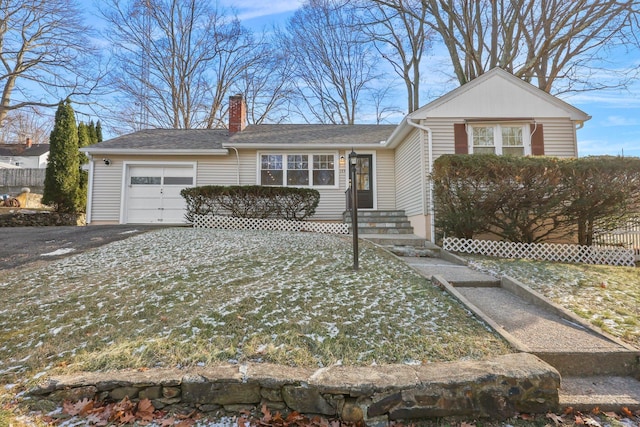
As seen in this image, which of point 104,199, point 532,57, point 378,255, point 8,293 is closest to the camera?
point 8,293

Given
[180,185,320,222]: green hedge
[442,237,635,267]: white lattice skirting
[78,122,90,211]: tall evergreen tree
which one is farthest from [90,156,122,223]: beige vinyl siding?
[442,237,635,267]: white lattice skirting

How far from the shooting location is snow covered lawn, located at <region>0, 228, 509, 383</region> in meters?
2.54

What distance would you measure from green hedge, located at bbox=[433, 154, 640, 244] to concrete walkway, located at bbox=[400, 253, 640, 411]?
294 cm

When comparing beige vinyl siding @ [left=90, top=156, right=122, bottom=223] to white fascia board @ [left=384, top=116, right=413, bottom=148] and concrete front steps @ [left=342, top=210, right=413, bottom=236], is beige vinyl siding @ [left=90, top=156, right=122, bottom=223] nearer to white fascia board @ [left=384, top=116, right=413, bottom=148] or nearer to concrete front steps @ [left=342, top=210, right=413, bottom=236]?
concrete front steps @ [left=342, top=210, right=413, bottom=236]

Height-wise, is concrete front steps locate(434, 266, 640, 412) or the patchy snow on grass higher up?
the patchy snow on grass

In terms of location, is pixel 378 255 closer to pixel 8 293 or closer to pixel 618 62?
pixel 8 293

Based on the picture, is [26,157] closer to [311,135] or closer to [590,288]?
[311,135]

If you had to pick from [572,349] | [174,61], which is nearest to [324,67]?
[174,61]

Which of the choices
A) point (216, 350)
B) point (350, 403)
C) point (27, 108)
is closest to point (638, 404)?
point (350, 403)

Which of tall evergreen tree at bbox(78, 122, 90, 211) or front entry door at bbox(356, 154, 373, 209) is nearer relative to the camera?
front entry door at bbox(356, 154, 373, 209)

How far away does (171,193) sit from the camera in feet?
34.3

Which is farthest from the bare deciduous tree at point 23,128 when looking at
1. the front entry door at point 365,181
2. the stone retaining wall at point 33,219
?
the front entry door at point 365,181

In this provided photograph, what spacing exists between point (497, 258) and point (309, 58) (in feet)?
62.0

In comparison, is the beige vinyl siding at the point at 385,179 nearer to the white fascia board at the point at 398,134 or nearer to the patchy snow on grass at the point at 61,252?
the white fascia board at the point at 398,134
